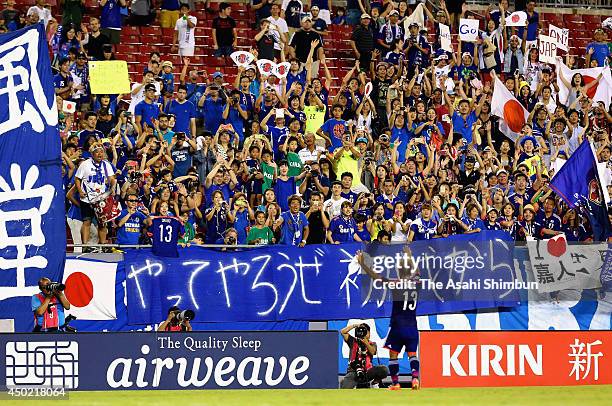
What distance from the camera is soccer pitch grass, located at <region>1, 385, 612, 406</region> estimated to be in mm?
14430

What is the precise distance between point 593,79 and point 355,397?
443 inches

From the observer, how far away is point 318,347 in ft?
52.4

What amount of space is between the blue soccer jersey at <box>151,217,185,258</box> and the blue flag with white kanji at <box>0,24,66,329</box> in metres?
2.71

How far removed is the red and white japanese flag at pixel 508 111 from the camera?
2252 centimetres

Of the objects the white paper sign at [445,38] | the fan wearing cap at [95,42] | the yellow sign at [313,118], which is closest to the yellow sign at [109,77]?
the fan wearing cap at [95,42]

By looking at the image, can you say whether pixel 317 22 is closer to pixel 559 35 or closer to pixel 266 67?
pixel 266 67

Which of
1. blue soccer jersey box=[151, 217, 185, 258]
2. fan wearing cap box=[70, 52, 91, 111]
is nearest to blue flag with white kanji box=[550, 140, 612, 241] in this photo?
blue soccer jersey box=[151, 217, 185, 258]

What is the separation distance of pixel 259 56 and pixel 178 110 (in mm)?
2674

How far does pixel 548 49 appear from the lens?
2414 centimetres

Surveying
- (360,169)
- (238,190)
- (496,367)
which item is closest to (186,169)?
(238,190)

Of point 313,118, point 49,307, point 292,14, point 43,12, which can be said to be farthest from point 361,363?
point 292,14

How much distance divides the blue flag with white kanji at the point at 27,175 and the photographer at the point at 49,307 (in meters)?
0.57

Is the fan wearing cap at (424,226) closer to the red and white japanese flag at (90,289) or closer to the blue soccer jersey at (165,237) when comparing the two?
the blue soccer jersey at (165,237)

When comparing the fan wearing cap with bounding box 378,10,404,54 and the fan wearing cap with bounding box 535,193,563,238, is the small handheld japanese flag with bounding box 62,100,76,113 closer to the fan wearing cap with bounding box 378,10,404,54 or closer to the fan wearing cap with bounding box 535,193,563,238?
the fan wearing cap with bounding box 378,10,404,54
